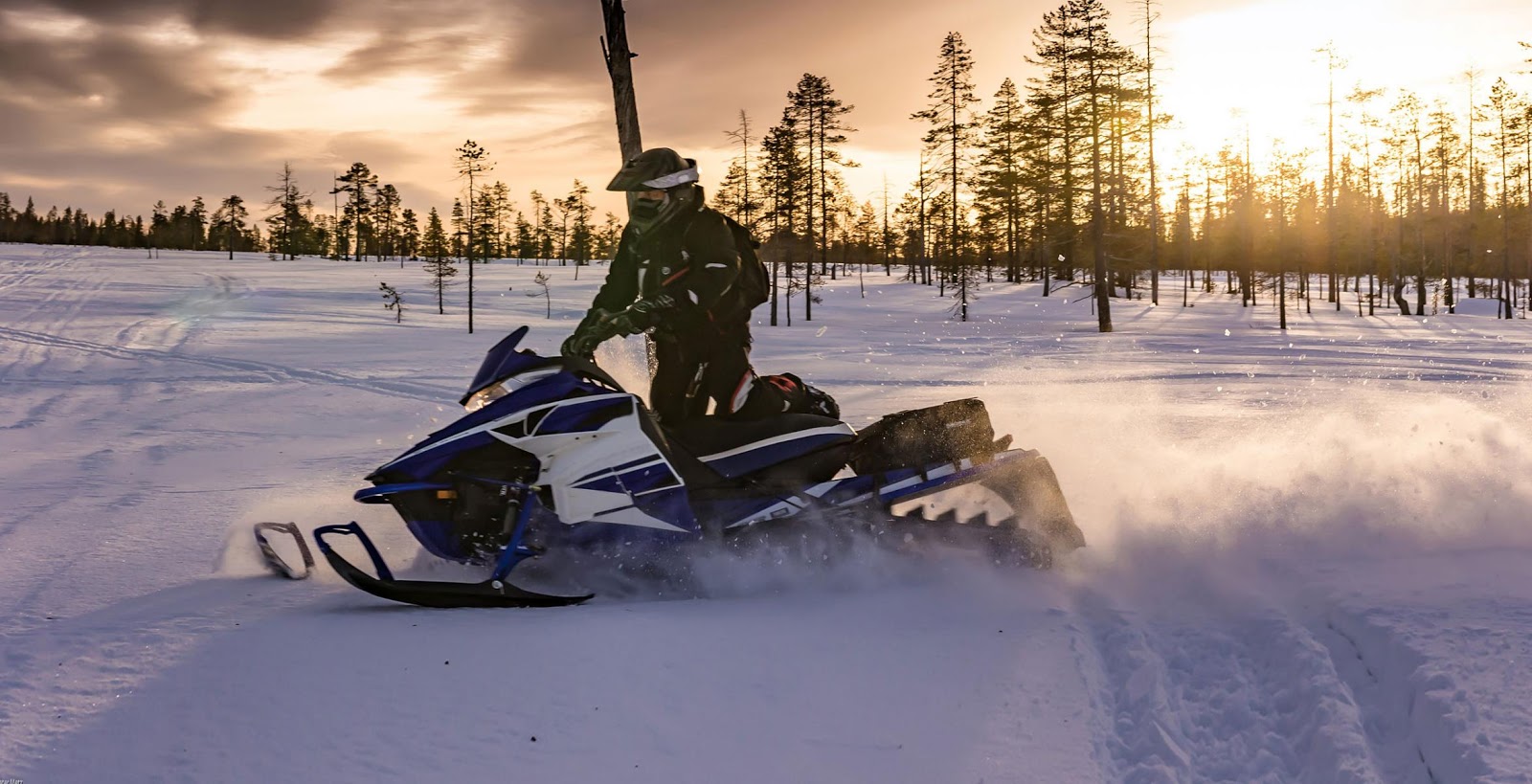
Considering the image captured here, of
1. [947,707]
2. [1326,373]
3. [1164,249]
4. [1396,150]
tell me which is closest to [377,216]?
[1164,249]

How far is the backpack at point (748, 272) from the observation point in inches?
185

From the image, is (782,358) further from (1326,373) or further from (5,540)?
(5,540)

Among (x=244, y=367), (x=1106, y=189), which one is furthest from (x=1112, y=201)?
(x=244, y=367)

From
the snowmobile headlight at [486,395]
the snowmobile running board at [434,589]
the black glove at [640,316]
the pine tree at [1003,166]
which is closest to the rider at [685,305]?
the black glove at [640,316]

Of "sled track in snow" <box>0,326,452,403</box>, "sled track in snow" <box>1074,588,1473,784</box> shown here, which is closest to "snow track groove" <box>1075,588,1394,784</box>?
"sled track in snow" <box>1074,588,1473,784</box>

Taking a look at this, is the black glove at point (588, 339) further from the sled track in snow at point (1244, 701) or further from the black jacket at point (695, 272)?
the sled track in snow at point (1244, 701)

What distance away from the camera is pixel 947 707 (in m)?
3.18

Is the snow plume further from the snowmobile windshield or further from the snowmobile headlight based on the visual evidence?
the snowmobile headlight

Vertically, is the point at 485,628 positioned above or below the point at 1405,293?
below

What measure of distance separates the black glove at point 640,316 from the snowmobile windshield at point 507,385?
0.40 meters

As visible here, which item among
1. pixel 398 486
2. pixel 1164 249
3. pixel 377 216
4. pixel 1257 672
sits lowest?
pixel 1257 672

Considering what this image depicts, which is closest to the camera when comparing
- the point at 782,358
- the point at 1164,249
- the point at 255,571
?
the point at 255,571

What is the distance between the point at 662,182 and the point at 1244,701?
10.8ft

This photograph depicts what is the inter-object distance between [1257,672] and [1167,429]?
6.32 m
